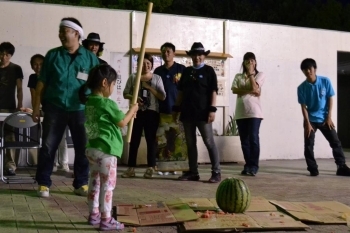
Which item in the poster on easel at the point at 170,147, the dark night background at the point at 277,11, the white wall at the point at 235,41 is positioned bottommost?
the poster on easel at the point at 170,147

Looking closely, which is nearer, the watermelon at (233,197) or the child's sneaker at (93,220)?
the child's sneaker at (93,220)

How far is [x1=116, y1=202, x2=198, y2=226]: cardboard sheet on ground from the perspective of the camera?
4602 millimetres

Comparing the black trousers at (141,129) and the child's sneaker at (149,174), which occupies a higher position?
the black trousers at (141,129)

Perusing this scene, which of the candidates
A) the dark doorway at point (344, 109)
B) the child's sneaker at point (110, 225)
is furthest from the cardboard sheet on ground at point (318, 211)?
the dark doorway at point (344, 109)

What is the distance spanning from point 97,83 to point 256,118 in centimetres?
425

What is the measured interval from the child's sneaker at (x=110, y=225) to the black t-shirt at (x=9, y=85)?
478 cm

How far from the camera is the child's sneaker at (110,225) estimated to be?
4348 mm

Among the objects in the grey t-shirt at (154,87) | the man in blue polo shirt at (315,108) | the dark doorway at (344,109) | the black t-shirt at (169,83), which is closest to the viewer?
the grey t-shirt at (154,87)

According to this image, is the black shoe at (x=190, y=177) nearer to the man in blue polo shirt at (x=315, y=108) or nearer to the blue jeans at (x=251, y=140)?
the blue jeans at (x=251, y=140)

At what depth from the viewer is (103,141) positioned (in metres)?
4.49

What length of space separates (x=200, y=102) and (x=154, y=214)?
2.82 metres

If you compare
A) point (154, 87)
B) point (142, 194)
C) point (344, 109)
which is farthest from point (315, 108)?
point (344, 109)

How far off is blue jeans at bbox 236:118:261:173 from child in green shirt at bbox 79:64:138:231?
13.5 ft

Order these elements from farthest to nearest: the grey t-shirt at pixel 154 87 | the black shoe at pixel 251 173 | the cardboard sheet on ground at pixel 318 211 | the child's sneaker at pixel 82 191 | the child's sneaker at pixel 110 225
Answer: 1. the black shoe at pixel 251 173
2. the grey t-shirt at pixel 154 87
3. the child's sneaker at pixel 82 191
4. the cardboard sheet on ground at pixel 318 211
5. the child's sneaker at pixel 110 225
